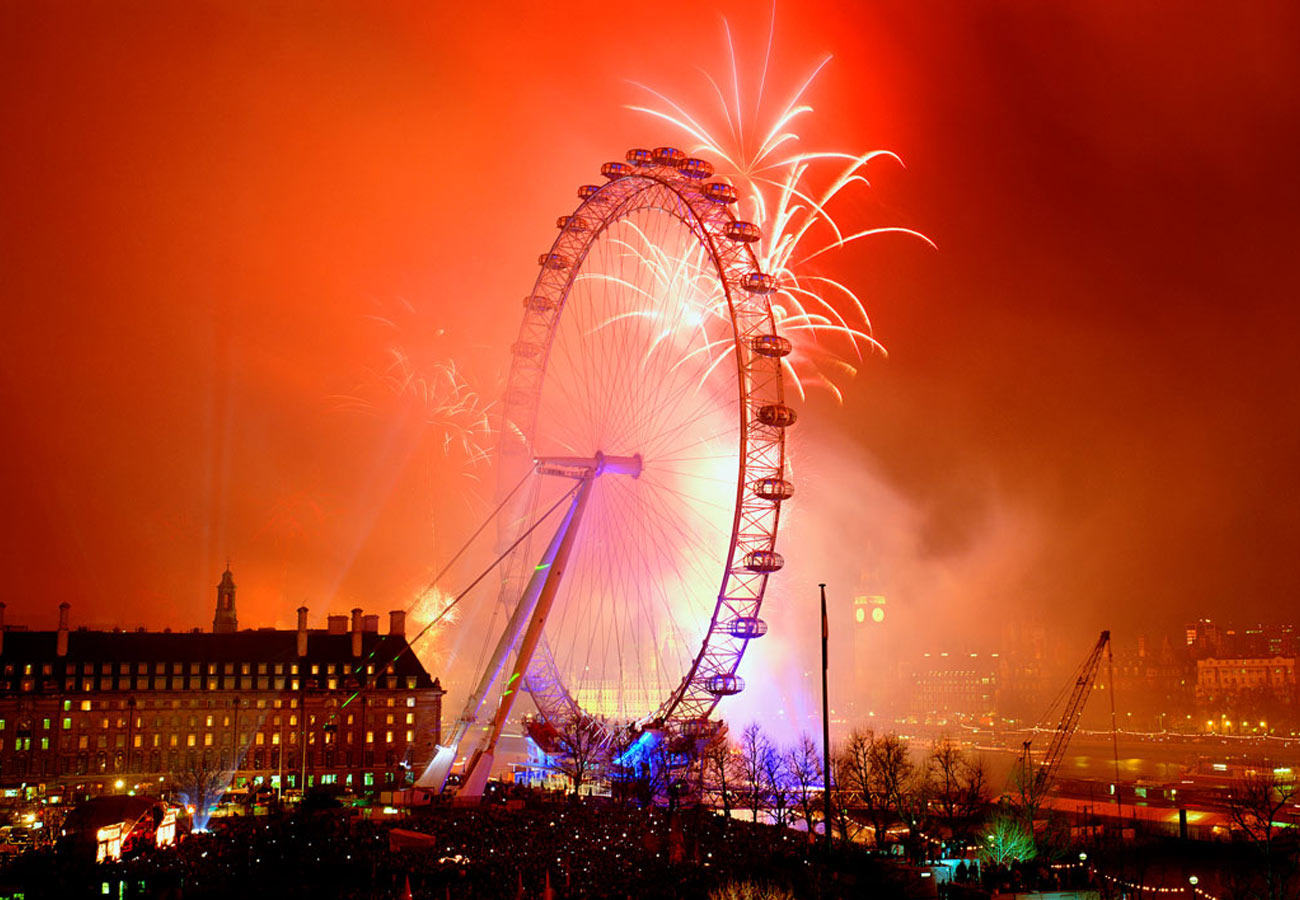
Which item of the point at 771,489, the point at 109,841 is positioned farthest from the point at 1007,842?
the point at 109,841

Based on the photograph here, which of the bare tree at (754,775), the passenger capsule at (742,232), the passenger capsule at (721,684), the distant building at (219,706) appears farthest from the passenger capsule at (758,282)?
the distant building at (219,706)

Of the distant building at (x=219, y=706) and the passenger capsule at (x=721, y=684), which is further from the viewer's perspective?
the distant building at (x=219, y=706)

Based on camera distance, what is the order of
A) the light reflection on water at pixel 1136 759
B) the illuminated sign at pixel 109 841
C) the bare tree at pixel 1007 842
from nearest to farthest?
the illuminated sign at pixel 109 841
the bare tree at pixel 1007 842
the light reflection on water at pixel 1136 759

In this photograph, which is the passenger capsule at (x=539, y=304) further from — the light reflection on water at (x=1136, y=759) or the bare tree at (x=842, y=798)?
the light reflection on water at (x=1136, y=759)

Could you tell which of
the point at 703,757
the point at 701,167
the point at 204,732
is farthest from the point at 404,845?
the point at 204,732

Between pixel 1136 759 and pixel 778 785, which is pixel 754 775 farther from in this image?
pixel 1136 759

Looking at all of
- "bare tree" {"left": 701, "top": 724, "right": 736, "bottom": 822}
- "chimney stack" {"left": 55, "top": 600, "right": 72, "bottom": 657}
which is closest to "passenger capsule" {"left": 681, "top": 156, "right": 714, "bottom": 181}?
"bare tree" {"left": 701, "top": 724, "right": 736, "bottom": 822}

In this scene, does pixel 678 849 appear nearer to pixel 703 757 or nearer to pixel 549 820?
pixel 549 820
